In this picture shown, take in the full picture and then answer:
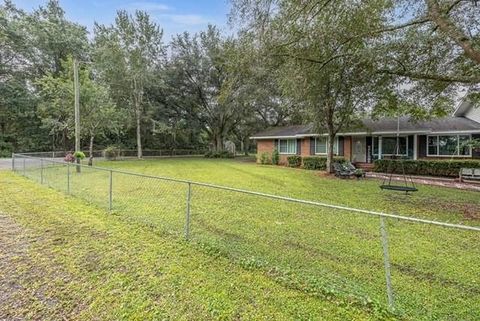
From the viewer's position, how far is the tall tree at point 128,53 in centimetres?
2523

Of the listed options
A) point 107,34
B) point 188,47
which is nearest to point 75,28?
point 107,34

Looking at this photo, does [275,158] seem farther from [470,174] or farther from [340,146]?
[470,174]

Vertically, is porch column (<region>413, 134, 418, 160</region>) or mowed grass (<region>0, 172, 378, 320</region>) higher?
porch column (<region>413, 134, 418, 160</region>)

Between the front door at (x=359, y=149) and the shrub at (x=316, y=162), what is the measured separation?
122 cm

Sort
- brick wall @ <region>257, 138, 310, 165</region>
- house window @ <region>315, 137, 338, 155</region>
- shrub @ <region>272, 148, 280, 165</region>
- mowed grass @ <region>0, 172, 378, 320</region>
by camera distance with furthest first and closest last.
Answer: shrub @ <region>272, 148, 280, 165</region> < brick wall @ <region>257, 138, 310, 165</region> < house window @ <region>315, 137, 338, 155</region> < mowed grass @ <region>0, 172, 378, 320</region>

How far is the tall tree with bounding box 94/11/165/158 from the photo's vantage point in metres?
25.2

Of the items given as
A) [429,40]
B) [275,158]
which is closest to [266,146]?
[275,158]

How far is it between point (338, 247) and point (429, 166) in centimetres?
1349

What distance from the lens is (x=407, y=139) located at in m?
18.2

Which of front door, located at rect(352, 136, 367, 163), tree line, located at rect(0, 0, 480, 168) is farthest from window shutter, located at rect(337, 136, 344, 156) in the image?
tree line, located at rect(0, 0, 480, 168)

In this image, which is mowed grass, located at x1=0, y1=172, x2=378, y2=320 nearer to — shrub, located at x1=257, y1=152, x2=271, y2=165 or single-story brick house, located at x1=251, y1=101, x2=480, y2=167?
single-story brick house, located at x1=251, y1=101, x2=480, y2=167

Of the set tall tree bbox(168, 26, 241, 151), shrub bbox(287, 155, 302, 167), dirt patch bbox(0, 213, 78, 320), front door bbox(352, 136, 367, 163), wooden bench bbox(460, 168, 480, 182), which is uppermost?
tall tree bbox(168, 26, 241, 151)

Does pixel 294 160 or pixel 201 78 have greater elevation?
pixel 201 78

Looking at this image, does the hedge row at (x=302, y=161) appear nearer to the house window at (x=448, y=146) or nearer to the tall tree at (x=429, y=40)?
the house window at (x=448, y=146)
